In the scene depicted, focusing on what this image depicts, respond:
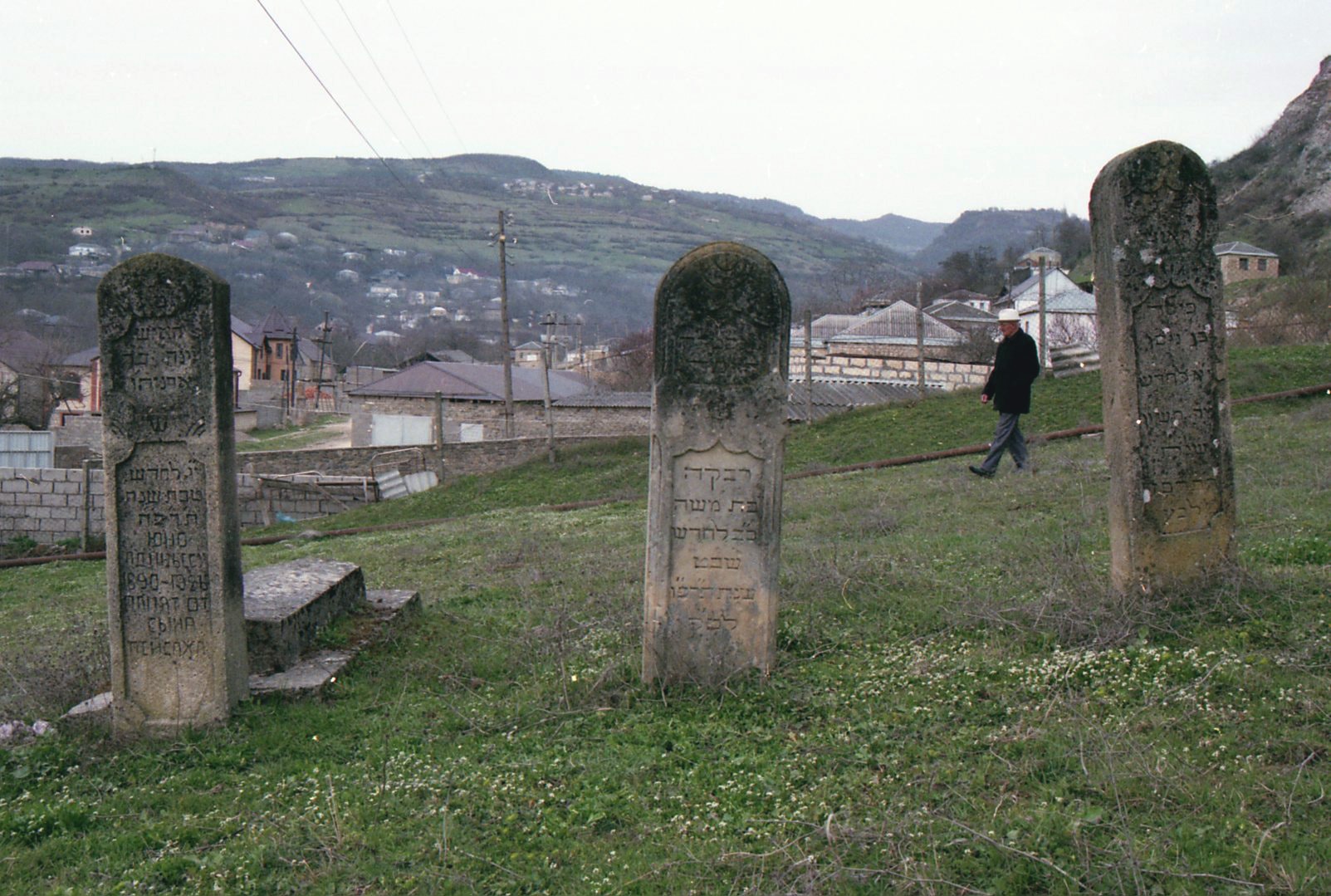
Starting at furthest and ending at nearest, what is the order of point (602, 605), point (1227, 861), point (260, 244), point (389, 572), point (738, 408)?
1. point (260, 244)
2. point (389, 572)
3. point (602, 605)
4. point (738, 408)
5. point (1227, 861)

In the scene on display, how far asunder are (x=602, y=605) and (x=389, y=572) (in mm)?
4825

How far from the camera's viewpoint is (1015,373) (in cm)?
1123

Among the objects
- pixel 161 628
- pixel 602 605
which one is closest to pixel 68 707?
pixel 161 628

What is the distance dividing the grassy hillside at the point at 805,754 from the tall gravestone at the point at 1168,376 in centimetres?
32

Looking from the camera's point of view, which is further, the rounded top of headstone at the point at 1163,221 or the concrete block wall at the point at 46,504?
the concrete block wall at the point at 46,504

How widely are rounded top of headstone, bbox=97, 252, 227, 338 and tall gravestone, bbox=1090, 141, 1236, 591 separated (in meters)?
5.75

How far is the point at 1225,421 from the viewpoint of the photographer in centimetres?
624

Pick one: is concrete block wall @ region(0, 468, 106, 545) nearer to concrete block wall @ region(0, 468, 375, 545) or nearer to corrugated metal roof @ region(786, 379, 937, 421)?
concrete block wall @ region(0, 468, 375, 545)

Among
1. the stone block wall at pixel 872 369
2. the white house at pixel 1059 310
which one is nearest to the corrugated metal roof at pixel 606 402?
the stone block wall at pixel 872 369

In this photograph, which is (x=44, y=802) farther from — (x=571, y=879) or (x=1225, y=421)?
(x=1225, y=421)

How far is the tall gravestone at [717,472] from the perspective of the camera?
19.8 ft

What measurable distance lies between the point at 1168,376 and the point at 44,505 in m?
23.1

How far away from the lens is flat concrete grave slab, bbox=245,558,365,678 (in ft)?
22.5

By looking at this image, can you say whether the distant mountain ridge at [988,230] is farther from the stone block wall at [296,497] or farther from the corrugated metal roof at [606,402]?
the stone block wall at [296,497]
